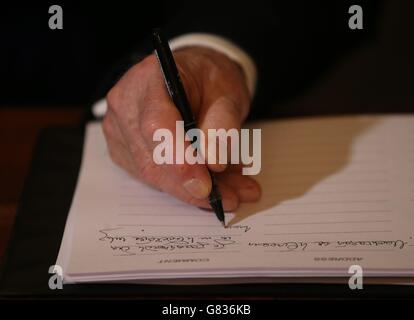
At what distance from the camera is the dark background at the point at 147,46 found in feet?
2.48

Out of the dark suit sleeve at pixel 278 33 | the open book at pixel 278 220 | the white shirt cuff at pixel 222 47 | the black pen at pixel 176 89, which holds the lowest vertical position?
the open book at pixel 278 220

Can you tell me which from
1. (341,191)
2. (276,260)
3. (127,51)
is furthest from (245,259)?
(127,51)

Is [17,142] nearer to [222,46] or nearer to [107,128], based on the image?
[107,128]

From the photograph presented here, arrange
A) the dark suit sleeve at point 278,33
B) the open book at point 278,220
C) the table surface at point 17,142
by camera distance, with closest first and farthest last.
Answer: the open book at point 278,220, the table surface at point 17,142, the dark suit sleeve at point 278,33

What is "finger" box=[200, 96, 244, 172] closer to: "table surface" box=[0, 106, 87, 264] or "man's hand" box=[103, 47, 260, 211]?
"man's hand" box=[103, 47, 260, 211]

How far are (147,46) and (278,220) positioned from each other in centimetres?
32

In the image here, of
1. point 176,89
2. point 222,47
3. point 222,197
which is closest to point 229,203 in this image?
point 222,197

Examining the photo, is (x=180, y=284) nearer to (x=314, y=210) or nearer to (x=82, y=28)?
(x=314, y=210)

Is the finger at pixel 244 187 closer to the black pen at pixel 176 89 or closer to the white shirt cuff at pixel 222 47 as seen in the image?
the black pen at pixel 176 89

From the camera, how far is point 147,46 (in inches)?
28.7

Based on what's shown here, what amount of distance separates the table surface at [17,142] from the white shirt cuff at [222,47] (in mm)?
72

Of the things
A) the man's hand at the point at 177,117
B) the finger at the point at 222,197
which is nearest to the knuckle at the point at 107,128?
the man's hand at the point at 177,117

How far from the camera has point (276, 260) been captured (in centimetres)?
48

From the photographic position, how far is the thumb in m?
0.53
